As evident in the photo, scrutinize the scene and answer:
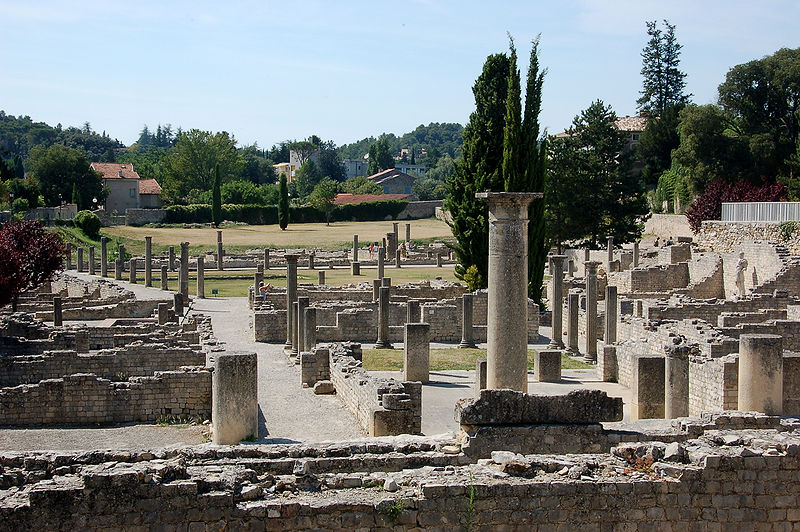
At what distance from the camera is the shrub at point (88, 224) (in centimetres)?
6569

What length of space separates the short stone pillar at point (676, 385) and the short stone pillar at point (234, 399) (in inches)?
250

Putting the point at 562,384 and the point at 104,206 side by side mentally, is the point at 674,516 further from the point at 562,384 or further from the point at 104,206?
the point at 104,206

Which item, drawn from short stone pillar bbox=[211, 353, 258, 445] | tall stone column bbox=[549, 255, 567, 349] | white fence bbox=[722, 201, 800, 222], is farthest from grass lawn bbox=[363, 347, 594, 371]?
white fence bbox=[722, 201, 800, 222]

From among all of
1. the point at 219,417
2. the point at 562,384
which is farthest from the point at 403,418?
the point at 562,384

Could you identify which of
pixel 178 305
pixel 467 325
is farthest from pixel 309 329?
pixel 178 305

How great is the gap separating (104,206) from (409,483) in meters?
92.4

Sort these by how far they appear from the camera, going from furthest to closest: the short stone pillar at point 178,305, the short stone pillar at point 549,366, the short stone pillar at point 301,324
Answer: the short stone pillar at point 178,305 < the short stone pillar at point 301,324 < the short stone pillar at point 549,366

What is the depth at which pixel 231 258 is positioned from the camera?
190 feet

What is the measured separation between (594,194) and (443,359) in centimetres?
2993

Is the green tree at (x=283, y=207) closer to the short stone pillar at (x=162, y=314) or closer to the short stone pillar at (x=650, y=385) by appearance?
the short stone pillar at (x=162, y=314)

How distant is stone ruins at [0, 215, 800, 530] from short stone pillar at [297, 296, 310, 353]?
0.07 meters

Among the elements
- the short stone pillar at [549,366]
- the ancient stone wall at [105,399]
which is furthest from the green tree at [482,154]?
the ancient stone wall at [105,399]

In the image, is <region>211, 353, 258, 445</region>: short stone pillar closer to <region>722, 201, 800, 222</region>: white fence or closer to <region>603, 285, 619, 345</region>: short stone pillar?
<region>603, 285, 619, 345</region>: short stone pillar

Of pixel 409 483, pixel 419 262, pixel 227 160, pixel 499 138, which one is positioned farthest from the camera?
pixel 227 160
